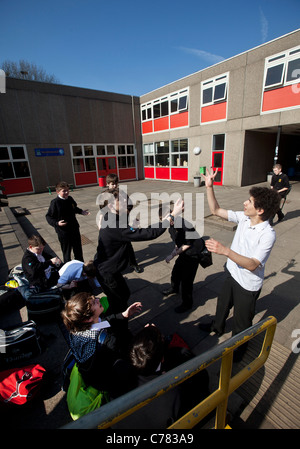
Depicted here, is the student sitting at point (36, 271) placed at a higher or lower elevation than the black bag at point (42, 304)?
higher

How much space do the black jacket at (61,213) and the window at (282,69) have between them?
13.2 metres

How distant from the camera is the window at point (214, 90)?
45.1ft

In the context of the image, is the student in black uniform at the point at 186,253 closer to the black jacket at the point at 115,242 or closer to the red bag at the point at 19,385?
the black jacket at the point at 115,242

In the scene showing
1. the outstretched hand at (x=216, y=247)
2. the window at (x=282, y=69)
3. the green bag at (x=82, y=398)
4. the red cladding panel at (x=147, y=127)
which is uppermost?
the window at (x=282, y=69)

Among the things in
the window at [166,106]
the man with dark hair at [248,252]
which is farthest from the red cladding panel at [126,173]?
the man with dark hair at [248,252]

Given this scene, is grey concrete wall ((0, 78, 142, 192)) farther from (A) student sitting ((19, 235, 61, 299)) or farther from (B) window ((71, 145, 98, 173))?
(A) student sitting ((19, 235, 61, 299))

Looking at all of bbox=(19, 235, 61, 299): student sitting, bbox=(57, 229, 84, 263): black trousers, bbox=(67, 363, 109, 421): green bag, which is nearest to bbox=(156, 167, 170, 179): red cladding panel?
bbox=(57, 229, 84, 263): black trousers

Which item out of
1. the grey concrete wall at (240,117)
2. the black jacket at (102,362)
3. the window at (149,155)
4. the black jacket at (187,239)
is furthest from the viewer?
the window at (149,155)

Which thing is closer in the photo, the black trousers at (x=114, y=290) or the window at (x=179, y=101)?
the black trousers at (x=114, y=290)

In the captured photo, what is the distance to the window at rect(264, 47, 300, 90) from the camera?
420 inches

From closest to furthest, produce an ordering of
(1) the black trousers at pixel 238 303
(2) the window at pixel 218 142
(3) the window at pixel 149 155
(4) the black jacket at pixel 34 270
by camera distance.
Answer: (1) the black trousers at pixel 238 303 < (4) the black jacket at pixel 34 270 < (2) the window at pixel 218 142 < (3) the window at pixel 149 155

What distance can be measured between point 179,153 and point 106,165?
21.7 ft

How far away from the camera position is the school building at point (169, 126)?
1196 cm

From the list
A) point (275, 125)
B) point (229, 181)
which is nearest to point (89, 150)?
point (229, 181)
